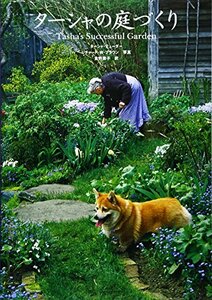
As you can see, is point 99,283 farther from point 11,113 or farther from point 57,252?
point 11,113

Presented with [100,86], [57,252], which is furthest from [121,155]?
[57,252]

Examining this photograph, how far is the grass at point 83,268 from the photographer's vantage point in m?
2.85

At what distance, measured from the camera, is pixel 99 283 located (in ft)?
9.50

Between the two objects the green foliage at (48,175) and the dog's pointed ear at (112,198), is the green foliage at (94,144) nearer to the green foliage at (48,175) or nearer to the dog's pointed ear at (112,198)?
the green foliage at (48,175)

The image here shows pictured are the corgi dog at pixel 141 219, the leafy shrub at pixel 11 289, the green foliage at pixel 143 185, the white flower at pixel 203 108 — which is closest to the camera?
the leafy shrub at pixel 11 289

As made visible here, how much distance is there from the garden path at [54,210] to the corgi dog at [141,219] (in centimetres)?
21

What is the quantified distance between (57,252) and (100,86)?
790 mm

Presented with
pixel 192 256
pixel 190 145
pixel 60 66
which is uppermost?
pixel 60 66

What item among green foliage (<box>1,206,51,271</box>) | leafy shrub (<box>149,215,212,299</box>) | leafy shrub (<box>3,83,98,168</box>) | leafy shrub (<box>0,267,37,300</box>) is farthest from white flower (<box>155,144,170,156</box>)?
leafy shrub (<box>0,267,37,300</box>)

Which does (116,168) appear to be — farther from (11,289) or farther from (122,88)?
(11,289)

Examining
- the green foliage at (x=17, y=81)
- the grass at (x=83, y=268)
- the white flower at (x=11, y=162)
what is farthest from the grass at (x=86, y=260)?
the green foliage at (x=17, y=81)

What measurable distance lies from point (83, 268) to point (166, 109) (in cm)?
100

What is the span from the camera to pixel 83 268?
301 cm

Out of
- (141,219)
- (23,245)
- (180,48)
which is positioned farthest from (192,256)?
(180,48)
